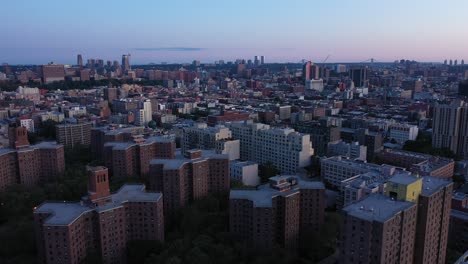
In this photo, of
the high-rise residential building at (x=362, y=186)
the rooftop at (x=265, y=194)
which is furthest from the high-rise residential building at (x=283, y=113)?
the rooftop at (x=265, y=194)

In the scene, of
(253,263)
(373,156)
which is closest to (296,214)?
(253,263)

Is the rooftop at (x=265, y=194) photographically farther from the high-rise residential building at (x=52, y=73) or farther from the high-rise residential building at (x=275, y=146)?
the high-rise residential building at (x=52, y=73)

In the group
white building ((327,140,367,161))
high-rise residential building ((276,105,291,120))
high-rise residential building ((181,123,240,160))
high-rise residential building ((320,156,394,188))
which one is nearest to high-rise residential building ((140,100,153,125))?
high-rise residential building ((181,123,240,160))

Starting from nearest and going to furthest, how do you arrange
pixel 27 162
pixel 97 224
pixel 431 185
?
pixel 431 185, pixel 97 224, pixel 27 162

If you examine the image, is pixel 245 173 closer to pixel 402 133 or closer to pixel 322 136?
pixel 322 136

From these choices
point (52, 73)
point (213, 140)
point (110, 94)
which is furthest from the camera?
point (52, 73)

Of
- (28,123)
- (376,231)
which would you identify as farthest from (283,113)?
(376,231)

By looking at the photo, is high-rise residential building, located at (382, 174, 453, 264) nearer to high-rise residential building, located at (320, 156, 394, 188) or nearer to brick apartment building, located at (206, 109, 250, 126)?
high-rise residential building, located at (320, 156, 394, 188)

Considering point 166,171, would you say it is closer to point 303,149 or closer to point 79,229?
point 79,229

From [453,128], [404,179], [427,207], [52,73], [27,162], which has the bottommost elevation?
[27,162]
